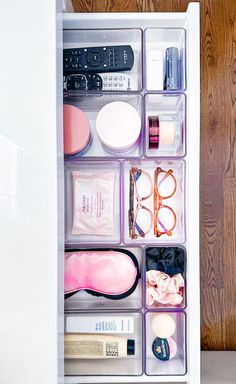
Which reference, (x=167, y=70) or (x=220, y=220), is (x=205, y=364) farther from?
(x=167, y=70)

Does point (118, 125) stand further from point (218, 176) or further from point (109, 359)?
point (109, 359)

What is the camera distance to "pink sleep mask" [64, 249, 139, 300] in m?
1.31

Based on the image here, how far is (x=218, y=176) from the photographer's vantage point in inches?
65.3

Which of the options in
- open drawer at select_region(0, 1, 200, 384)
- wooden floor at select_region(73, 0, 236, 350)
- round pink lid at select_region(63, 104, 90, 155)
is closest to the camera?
open drawer at select_region(0, 1, 200, 384)

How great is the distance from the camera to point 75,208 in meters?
1.35

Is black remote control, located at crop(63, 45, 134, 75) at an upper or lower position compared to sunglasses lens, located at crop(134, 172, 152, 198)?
upper

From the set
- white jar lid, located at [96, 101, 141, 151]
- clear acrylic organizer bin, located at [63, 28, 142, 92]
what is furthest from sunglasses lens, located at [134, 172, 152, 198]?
clear acrylic organizer bin, located at [63, 28, 142, 92]

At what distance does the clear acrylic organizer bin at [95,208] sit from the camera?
1342 mm

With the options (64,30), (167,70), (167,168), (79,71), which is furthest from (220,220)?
(64,30)

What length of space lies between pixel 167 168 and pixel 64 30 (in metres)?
0.52

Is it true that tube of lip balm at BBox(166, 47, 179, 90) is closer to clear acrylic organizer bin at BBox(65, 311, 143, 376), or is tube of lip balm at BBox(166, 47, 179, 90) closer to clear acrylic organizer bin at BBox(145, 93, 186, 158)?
clear acrylic organizer bin at BBox(145, 93, 186, 158)

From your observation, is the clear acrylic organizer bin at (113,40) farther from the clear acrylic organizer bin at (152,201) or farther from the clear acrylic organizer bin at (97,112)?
the clear acrylic organizer bin at (152,201)

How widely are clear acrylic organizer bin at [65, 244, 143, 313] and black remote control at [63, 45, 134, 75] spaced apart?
53 centimetres

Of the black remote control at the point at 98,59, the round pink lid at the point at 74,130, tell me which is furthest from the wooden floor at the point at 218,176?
the round pink lid at the point at 74,130
